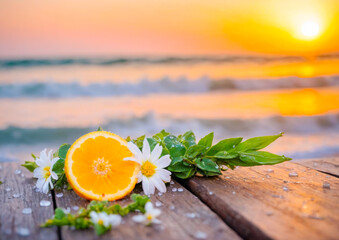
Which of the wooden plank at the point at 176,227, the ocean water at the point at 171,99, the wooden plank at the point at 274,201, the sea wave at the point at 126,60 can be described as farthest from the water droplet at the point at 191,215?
the sea wave at the point at 126,60

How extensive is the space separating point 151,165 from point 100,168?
24 centimetres

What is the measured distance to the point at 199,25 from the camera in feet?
57.5

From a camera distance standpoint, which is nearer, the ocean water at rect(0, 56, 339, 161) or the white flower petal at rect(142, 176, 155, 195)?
the white flower petal at rect(142, 176, 155, 195)

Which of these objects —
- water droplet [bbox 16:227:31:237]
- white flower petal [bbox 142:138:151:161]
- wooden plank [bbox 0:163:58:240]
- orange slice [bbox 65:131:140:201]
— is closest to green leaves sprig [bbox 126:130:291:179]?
white flower petal [bbox 142:138:151:161]

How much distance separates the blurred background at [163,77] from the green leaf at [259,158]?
3.84 metres

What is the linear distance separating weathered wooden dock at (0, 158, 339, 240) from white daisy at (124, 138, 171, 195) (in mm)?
69

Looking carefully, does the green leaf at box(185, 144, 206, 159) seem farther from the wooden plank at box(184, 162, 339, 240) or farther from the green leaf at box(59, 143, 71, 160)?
the green leaf at box(59, 143, 71, 160)

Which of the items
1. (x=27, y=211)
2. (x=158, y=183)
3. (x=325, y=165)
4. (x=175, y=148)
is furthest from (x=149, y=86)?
(x=27, y=211)

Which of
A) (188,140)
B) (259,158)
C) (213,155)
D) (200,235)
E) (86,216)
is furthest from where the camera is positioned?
(188,140)

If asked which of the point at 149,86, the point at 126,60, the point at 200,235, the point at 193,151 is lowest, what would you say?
the point at 200,235

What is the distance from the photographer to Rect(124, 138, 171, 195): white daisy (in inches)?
66.0

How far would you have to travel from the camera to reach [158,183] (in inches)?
65.7

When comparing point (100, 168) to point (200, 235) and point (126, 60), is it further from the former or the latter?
point (126, 60)

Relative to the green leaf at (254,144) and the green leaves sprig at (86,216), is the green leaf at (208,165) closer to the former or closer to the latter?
the green leaf at (254,144)
